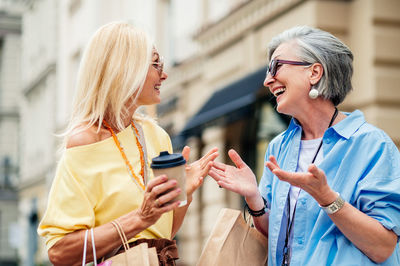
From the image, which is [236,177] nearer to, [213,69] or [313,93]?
[313,93]

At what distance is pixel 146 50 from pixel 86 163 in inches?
18.4

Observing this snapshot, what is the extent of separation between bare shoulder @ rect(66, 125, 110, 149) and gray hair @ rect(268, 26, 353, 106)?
825 millimetres

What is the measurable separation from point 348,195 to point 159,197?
67 centimetres

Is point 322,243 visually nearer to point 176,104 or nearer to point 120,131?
point 120,131

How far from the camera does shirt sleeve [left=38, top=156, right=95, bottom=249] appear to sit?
7.24 feet

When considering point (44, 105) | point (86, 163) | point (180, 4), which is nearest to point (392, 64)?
point (86, 163)

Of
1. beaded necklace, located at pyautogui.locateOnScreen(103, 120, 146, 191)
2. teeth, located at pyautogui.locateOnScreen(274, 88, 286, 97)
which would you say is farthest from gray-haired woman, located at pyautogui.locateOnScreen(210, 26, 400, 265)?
beaded necklace, located at pyautogui.locateOnScreen(103, 120, 146, 191)

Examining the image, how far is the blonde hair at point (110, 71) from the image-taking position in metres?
2.34

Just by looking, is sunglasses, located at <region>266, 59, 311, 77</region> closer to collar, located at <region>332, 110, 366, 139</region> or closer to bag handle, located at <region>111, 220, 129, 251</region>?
collar, located at <region>332, 110, 366, 139</region>

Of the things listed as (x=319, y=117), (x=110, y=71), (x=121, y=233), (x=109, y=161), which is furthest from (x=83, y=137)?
(x=319, y=117)

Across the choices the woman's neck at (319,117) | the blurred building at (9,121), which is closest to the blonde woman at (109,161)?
the woman's neck at (319,117)

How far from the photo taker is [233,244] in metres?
2.54

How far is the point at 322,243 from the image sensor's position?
2.27 m

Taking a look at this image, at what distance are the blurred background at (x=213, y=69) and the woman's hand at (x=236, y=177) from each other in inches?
25.0
